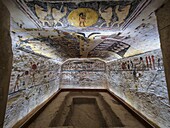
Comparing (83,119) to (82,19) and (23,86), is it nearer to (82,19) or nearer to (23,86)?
(23,86)

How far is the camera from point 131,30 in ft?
5.37

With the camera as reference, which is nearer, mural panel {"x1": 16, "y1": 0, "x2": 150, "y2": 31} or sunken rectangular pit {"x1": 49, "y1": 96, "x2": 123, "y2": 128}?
mural panel {"x1": 16, "y1": 0, "x2": 150, "y2": 31}

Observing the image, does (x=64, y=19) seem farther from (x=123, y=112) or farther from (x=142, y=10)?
(x=123, y=112)

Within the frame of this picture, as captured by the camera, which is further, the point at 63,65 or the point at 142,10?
the point at 63,65

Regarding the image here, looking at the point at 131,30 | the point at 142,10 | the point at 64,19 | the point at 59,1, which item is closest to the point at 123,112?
the point at 131,30

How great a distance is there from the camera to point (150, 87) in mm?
2404

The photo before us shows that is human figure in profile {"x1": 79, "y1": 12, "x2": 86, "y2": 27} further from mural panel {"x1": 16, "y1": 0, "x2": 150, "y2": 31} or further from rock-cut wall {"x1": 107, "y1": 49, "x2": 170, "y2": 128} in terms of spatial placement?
rock-cut wall {"x1": 107, "y1": 49, "x2": 170, "y2": 128}

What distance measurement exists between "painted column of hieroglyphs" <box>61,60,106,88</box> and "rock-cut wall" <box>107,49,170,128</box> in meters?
3.33

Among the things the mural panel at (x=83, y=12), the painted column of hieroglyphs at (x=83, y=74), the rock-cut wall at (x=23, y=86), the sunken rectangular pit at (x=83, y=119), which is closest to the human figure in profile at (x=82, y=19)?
the mural panel at (x=83, y=12)

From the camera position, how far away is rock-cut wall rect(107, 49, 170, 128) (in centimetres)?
203

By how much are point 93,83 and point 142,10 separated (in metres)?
5.88

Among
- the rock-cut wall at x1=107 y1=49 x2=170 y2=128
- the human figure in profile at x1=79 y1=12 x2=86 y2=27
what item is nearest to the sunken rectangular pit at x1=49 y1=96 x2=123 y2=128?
the rock-cut wall at x1=107 y1=49 x2=170 y2=128

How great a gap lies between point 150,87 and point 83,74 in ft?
15.5

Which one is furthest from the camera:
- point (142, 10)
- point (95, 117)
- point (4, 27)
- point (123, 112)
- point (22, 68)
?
point (95, 117)
